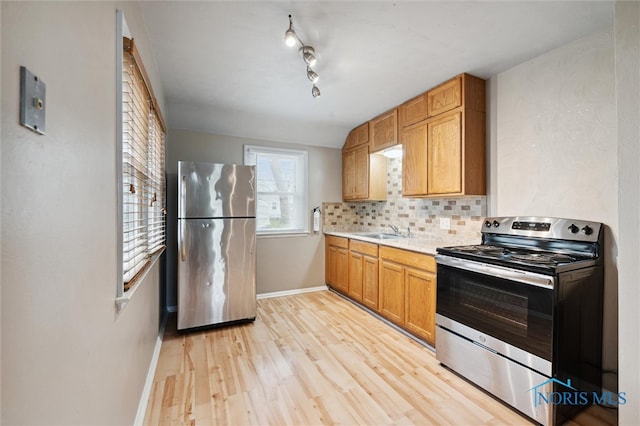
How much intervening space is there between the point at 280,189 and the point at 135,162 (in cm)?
264

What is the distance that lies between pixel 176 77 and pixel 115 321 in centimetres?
222

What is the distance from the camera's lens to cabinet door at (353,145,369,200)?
3926 mm

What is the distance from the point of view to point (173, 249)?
11.8 ft

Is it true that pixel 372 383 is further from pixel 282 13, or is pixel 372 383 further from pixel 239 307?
pixel 282 13

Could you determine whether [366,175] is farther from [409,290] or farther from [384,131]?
[409,290]

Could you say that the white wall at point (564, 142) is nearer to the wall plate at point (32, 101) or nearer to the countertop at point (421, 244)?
the countertop at point (421, 244)

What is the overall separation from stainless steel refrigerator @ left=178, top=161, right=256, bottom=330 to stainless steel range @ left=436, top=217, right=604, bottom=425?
192 cm

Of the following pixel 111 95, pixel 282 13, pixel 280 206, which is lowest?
pixel 280 206

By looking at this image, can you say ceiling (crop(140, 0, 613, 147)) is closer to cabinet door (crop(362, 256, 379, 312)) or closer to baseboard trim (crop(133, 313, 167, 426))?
cabinet door (crop(362, 256, 379, 312))

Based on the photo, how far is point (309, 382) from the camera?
206 centimetres

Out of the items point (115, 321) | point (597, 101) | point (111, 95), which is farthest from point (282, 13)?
point (597, 101)

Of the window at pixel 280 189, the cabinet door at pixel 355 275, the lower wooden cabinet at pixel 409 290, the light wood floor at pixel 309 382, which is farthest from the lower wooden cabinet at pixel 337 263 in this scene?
the light wood floor at pixel 309 382

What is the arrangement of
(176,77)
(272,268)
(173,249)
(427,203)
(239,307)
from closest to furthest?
1. (176,77)
2. (239,307)
3. (427,203)
4. (173,249)
5. (272,268)
